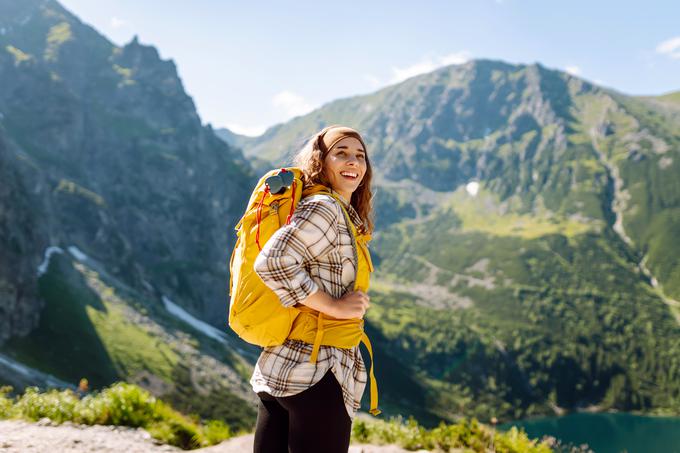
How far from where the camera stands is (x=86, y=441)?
8.18m

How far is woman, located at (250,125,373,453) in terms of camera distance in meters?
3.77

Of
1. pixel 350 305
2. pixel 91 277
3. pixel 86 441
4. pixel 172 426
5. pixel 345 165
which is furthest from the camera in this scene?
pixel 91 277

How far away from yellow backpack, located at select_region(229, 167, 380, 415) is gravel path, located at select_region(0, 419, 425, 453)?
5.68m

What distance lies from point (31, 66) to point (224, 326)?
431 feet

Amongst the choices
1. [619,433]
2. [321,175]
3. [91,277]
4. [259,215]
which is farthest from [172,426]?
[619,433]

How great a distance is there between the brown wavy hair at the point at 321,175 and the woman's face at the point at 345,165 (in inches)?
2.6

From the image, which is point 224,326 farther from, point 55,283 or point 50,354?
point 50,354

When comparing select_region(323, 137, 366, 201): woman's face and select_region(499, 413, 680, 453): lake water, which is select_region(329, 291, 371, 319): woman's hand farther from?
select_region(499, 413, 680, 453): lake water

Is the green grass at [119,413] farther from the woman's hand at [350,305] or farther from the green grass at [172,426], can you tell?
the woman's hand at [350,305]

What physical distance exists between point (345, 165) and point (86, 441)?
23.6ft

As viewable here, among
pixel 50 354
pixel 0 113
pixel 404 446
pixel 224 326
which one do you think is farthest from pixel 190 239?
pixel 404 446

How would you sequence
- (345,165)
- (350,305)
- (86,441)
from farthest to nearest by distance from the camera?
(86,441)
(345,165)
(350,305)

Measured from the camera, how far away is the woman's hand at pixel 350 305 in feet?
12.9

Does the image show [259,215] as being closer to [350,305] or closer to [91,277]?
[350,305]
